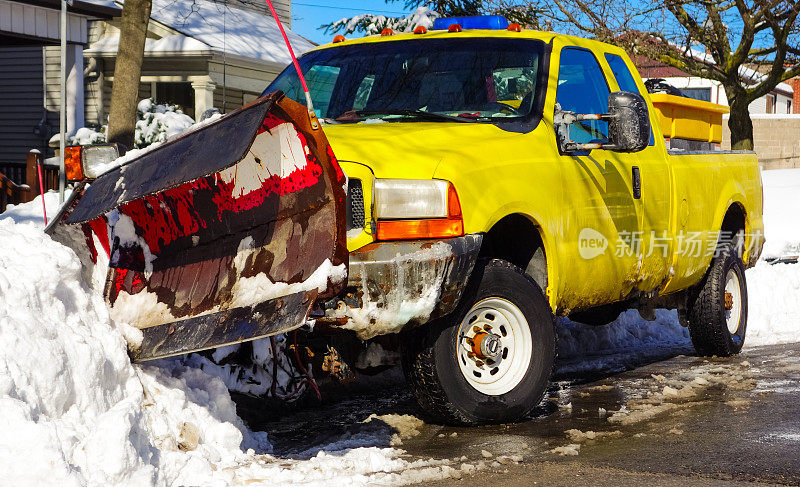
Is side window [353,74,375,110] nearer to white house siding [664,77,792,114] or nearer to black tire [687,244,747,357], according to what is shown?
black tire [687,244,747,357]

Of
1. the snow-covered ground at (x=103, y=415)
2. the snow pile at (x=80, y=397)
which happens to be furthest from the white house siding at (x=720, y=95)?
the snow pile at (x=80, y=397)

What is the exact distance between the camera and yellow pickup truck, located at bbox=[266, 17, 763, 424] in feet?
15.9

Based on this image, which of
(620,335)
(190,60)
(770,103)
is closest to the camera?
(620,335)

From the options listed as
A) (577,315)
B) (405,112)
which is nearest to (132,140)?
(577,315)

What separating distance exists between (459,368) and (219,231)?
130 centimetres

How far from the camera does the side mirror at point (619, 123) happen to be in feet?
19.0

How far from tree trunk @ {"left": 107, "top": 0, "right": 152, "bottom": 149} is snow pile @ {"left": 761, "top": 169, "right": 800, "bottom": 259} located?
9.17 metres

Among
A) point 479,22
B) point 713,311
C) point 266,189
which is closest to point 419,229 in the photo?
point 266,189

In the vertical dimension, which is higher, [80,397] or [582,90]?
[582,90]

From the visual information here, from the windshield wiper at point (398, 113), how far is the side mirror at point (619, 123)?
0.52m

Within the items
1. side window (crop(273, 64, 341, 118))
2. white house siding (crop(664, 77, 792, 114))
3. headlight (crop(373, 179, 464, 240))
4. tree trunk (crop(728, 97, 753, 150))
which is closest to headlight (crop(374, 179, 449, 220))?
headlight (crop(373, 179, 464, 240))

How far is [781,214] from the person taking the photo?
18.0m

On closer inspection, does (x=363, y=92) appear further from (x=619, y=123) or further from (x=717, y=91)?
(x=717, y=91)

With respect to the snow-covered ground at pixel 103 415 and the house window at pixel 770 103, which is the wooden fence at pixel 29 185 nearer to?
the snow-covered ground at pixel 103 415
